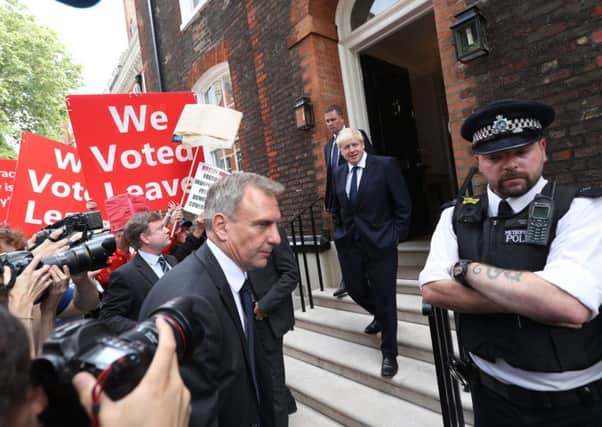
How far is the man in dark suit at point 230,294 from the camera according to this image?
1.25m

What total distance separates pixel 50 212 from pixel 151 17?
6.29 meters

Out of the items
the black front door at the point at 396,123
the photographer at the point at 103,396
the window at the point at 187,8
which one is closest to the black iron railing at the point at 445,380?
the photographer at the point at 103,396

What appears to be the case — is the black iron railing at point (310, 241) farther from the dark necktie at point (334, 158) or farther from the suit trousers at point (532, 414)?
the suit trousers at point (532, 414)

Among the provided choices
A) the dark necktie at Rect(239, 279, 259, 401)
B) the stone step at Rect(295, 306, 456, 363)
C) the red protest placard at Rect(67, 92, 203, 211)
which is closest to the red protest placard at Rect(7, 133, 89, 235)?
the red protest placard at Rect(67, 92, 203, 211)

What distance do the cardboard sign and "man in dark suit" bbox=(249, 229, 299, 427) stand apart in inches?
43.1

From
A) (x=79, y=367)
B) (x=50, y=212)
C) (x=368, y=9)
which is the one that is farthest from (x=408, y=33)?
(x=79, y=367)

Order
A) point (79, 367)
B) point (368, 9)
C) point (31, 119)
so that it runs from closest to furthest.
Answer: point (79, 367) < point (368, 9) < point (31, 119)

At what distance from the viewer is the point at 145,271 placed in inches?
101

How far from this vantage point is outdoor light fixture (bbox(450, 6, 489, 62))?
3090mm

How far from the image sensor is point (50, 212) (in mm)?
3668

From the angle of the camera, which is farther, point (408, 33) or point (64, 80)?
point (64, 80)

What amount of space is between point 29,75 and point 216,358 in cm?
1498

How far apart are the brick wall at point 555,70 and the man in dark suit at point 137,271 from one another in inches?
106

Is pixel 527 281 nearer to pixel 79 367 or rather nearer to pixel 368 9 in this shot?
pixel 79 367
